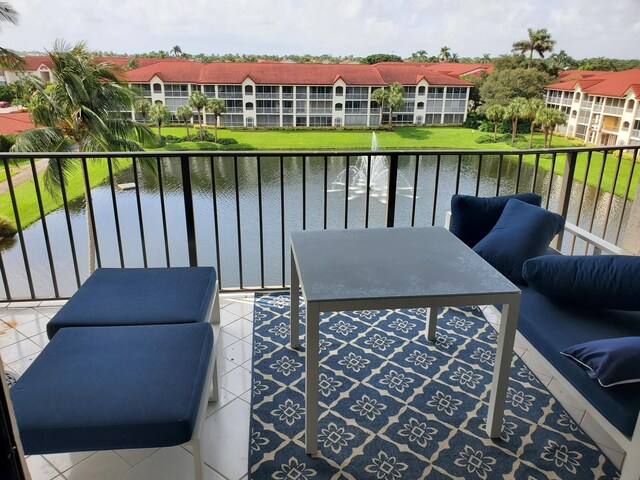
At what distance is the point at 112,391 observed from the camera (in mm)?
1435

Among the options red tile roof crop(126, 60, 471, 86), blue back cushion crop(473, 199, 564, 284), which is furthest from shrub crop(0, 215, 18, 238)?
blue back cushion crop(473, 199, 564, 284)

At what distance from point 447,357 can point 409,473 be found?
824 mm

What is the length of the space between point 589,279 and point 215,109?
891 inches

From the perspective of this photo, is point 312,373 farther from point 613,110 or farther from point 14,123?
point 14,123

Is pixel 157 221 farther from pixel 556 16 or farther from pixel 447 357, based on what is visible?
pixel 556 16

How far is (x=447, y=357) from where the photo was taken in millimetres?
2426

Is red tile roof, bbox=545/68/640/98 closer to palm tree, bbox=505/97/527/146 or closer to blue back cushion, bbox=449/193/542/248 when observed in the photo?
palm tree, bbox=505/97/527/146

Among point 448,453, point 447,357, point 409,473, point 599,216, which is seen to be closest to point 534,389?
point 447,357

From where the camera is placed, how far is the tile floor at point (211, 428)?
1.69 metres

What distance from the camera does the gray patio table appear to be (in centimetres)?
173

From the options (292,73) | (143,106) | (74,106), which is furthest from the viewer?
(292,73)

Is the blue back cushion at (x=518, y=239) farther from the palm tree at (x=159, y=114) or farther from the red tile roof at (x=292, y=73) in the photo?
the red tile roof at (x=292, y=73)

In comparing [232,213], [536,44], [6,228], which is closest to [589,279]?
[6,228]

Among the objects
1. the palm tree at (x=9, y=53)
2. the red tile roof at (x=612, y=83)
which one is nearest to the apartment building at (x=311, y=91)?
the palm tree at (x=9, y=53)
